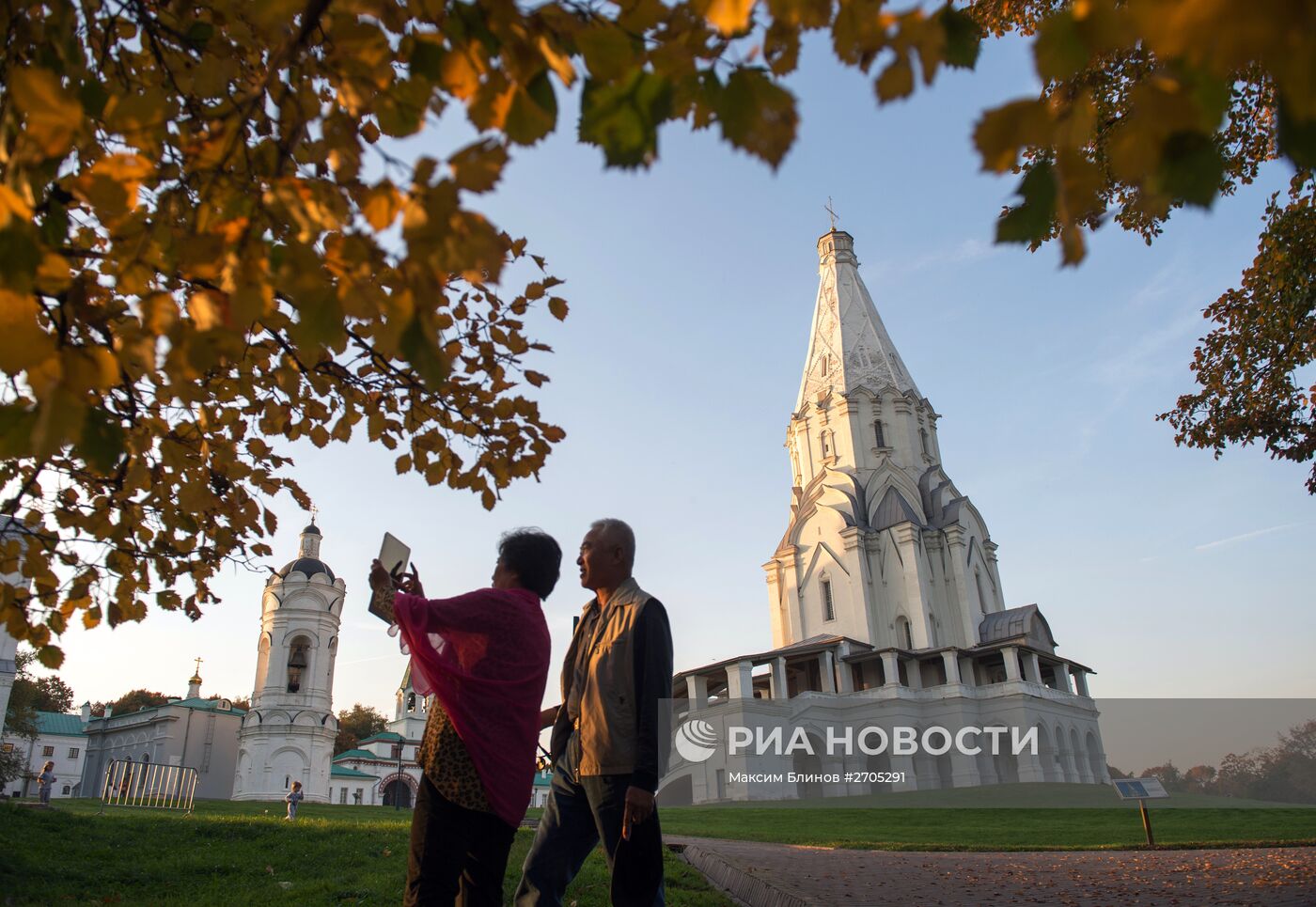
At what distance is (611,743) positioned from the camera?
384 centimetres

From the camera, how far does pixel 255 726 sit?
32344mm

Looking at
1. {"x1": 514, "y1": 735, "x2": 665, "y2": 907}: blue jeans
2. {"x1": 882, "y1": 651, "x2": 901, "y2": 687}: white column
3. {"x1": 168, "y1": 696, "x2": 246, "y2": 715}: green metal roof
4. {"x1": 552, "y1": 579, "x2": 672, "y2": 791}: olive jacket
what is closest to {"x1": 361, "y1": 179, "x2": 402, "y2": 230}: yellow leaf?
{"x1": 552, "y1": 579, "x2": 672, "y2": 791}: olive jacket

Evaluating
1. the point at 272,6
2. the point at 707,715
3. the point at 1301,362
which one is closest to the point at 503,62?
the point at 272,6

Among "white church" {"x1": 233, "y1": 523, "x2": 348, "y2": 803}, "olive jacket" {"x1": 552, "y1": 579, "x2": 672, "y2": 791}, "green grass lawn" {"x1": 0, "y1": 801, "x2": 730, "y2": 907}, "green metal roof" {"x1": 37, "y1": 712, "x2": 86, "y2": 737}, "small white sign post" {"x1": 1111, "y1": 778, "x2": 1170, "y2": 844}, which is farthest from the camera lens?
"green metal roof" {"x1": 37, "y1": 712, "x2": 86, "y2": 737}

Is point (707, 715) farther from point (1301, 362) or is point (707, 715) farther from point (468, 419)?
point (468, 419)

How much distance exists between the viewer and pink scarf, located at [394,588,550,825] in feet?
11.3

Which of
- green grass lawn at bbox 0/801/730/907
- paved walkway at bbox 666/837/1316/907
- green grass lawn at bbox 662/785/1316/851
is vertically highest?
green grass lawn at bbox 0/801/730/907

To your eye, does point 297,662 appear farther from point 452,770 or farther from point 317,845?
point 452,770

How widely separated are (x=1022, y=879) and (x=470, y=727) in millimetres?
5844

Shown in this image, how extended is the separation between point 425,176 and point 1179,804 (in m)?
25.8

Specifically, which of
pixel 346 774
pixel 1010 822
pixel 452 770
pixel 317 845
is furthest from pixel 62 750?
pixel 452 770

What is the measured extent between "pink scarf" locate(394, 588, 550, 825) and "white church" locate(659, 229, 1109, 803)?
29.0m

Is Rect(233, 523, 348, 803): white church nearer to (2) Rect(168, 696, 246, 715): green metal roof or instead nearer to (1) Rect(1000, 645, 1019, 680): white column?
(2) Rect(168, 696, 246, 715): green metal roof

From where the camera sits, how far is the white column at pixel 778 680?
3419 cm
